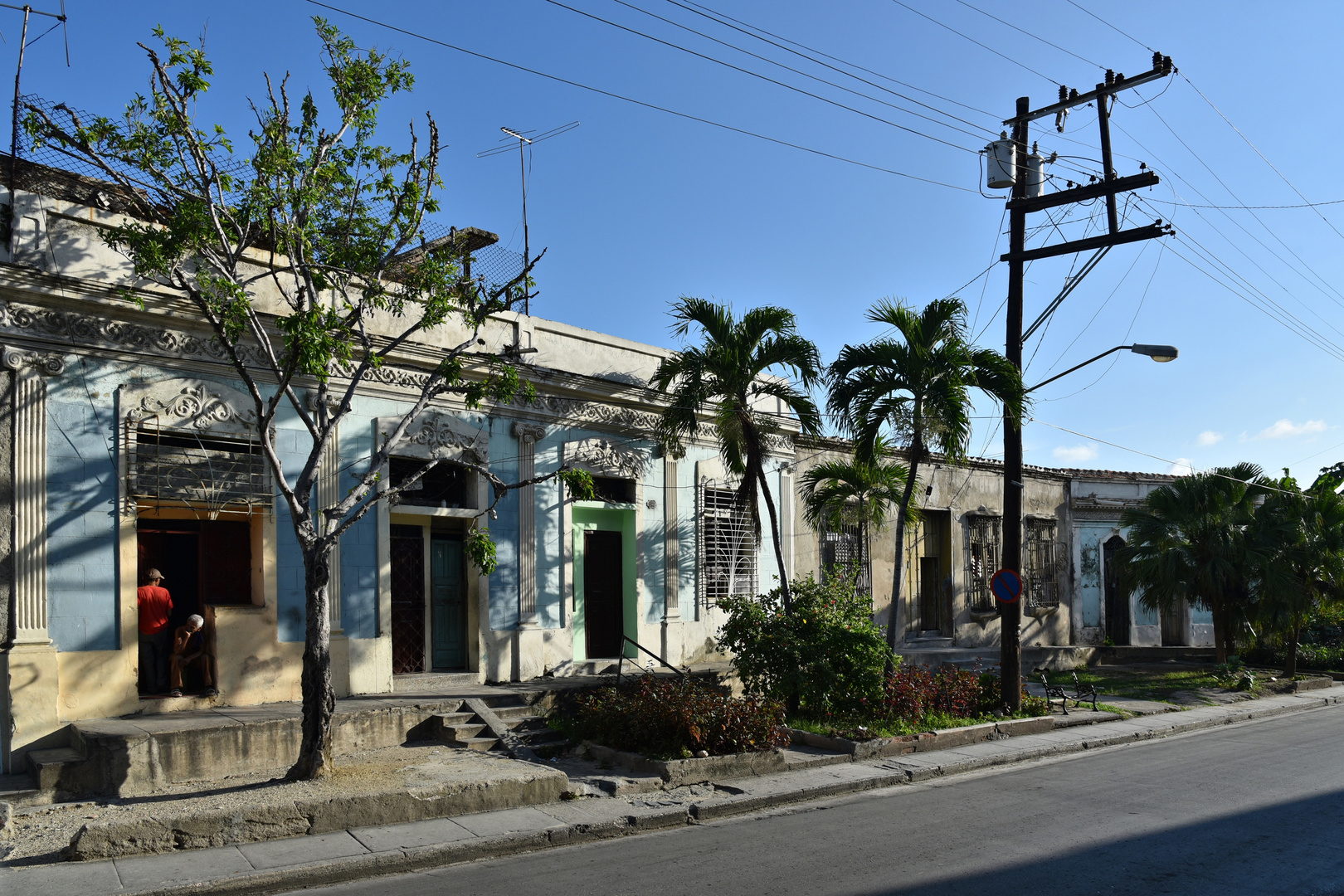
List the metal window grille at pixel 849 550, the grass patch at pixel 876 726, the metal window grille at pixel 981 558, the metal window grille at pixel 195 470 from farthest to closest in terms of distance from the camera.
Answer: the metal window grille at pixel 981 558, the metal window grille at pixel 849 550, the grass patch at pixel 876 726, the metal window grille at pixel 195 470

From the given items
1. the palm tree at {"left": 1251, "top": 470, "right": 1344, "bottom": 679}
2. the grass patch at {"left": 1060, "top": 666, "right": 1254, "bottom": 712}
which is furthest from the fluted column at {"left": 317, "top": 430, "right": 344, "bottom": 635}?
the palm tree at {"left": 1251, "top": 470, "right": 1344, "bottom": 679}

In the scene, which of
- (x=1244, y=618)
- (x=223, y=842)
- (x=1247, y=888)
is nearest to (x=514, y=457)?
(x=223, y=842)

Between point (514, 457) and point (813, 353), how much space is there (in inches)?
187

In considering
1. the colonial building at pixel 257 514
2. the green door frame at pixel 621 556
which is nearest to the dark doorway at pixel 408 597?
the colonial building at pixel 257 514

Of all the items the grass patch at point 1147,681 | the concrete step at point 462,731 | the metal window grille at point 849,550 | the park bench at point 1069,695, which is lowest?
the grass patch at point 1147,681

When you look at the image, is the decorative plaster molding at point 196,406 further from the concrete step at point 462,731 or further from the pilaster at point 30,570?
the concrete step at point 462,731

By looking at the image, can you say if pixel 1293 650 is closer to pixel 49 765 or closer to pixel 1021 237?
pixel 1021 237

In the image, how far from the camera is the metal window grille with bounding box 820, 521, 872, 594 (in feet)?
66.5

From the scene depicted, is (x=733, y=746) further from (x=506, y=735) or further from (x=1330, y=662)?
(x=1330, y=662)

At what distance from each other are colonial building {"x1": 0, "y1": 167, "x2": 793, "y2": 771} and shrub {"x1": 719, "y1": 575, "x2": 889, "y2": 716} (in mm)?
3033

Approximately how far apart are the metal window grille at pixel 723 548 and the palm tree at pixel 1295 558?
1068 centimetres

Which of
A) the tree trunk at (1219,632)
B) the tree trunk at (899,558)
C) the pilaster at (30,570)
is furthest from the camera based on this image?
the tree trunk at (1219,632)

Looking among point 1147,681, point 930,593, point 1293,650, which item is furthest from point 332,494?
point 1293,650

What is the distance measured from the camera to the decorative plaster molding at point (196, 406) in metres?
11.3
